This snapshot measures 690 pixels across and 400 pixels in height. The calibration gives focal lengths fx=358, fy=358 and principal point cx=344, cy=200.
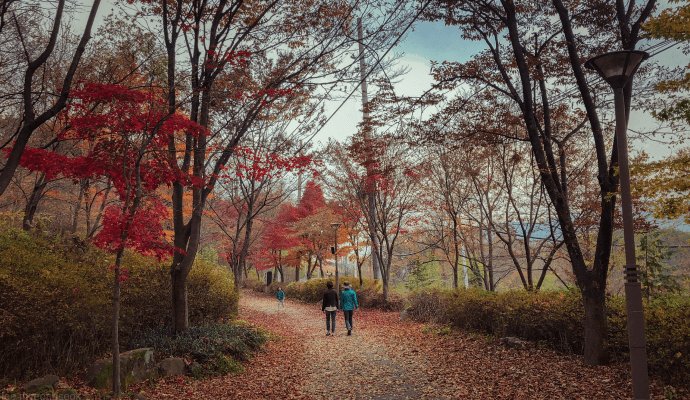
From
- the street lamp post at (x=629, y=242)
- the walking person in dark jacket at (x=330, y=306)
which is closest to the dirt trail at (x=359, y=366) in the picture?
the walking person in dark jacket at (x=330, y=306)

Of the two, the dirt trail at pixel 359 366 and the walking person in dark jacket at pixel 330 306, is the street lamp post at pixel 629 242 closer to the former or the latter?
the dirt trail at pixel 359 366

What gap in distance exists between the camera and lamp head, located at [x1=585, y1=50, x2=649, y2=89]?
4270 mm

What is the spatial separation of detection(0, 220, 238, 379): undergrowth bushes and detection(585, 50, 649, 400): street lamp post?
7.44m

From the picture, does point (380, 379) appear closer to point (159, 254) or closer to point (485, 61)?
point (159, 254)

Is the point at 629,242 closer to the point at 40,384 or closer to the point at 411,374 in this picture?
the point at 411,374

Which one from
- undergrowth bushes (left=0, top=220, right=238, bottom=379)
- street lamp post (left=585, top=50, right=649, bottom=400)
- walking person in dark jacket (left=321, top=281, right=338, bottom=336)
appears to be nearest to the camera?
street lamp post (left=585, top=50, right=649, bottom=400)

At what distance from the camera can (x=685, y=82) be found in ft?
16.5

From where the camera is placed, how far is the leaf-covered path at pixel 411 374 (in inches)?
218

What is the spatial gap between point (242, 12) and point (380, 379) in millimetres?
8040

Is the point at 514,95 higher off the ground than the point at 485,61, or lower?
lower

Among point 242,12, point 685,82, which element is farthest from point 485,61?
point 242,12

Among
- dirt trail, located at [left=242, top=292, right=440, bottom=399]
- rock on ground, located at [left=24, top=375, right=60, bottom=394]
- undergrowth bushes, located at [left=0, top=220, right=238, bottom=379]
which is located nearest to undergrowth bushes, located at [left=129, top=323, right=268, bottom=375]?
undergrowth bushes, located at [left=0, top=220, right=238, bottom=379]

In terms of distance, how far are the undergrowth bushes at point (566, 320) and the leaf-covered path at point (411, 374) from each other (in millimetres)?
406

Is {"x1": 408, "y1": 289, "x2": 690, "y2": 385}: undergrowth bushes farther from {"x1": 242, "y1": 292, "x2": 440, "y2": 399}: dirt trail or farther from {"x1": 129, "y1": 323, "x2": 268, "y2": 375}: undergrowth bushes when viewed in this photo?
{"x1": 129, "y1": 323, "x2": 268, "y2": 375}: undergrowth bushes
